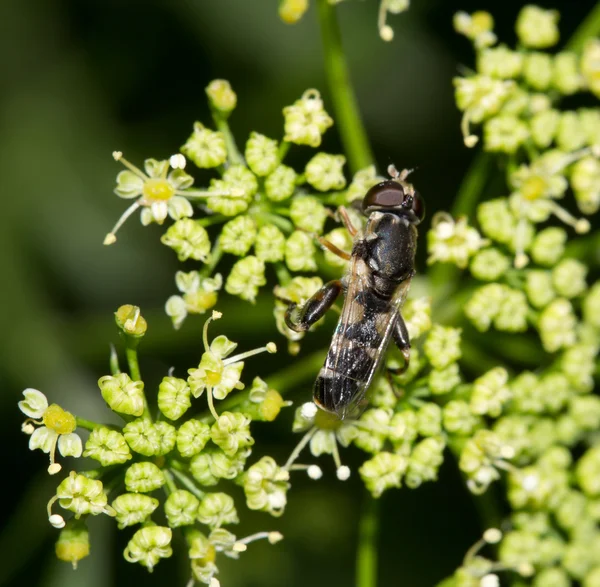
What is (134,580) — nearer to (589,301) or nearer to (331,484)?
(331,484)

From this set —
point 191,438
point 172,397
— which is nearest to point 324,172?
point 172,397

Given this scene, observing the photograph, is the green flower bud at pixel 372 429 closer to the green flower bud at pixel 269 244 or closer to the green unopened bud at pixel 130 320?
the green flower bud at pixel 269 244

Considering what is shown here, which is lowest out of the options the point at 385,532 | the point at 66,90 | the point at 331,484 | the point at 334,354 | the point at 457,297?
the point at 385,532

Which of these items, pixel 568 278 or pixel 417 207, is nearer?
pixel 417 207

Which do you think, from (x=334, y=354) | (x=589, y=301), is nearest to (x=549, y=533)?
(x=589, y=301)

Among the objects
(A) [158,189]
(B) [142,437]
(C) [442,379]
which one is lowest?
(C) [442,379]

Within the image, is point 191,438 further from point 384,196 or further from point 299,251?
point 384,196
